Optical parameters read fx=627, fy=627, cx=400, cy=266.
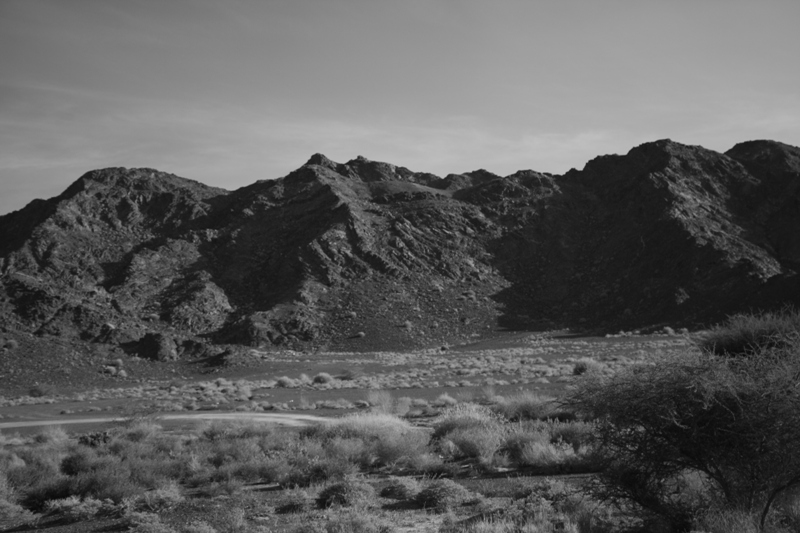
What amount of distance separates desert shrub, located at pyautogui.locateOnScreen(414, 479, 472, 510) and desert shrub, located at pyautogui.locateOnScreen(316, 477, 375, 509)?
1.03m

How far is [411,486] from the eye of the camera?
44.2ft

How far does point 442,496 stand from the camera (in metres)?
12.5

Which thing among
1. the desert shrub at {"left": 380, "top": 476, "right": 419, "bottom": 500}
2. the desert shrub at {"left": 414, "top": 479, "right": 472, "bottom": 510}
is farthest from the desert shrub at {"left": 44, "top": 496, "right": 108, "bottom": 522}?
the desert shrub at {"left": 414, "top": 479, "right": 472, "bottom": 510}

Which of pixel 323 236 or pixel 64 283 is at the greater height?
pixel 323 236

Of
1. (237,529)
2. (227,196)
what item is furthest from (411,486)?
(227,196)

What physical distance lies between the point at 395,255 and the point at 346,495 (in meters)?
76.9

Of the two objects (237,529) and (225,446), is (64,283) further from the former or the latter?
(237,529)

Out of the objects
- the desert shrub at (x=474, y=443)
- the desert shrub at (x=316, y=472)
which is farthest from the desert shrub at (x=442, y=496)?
the desert shrub at (x=474, y=443)

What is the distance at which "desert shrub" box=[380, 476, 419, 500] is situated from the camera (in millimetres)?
13156

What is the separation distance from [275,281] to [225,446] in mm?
66286

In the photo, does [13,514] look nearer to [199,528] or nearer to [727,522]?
[199,528]

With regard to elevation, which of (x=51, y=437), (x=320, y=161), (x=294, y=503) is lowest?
(x=51, y=437)

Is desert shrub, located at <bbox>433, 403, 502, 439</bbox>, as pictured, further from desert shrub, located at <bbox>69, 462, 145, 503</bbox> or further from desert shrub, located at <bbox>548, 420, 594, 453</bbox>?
desert shrub, located at <bbox>69, 462, 145, 503</bbox>

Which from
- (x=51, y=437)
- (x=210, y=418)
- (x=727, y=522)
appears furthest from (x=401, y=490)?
(x=210, y=418)
